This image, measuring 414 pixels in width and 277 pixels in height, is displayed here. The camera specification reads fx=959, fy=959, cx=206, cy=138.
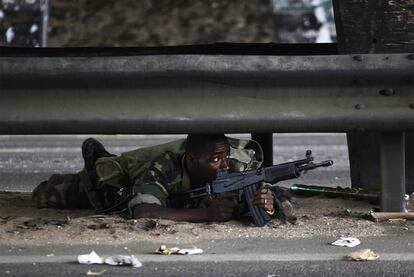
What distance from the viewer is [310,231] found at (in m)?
5.18

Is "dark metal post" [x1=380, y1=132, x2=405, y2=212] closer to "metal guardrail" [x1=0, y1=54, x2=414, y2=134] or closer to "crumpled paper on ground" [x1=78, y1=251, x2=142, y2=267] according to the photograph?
"metal guardrail" [x1=0, y1=54, x2=414, y2=134]

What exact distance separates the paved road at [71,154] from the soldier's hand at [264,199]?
2.85m

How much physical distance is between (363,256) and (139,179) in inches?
59.8

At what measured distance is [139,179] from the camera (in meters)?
5.50

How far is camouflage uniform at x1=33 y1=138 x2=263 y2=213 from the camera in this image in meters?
5.44


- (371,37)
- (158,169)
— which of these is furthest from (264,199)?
A: (371,37)

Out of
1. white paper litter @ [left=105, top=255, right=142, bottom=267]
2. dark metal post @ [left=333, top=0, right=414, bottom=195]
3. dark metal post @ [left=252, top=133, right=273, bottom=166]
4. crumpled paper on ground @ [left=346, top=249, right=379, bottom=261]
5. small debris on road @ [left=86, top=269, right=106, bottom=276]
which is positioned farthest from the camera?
dark metal post @ [left=252, top=133, right=273, bottom=166]

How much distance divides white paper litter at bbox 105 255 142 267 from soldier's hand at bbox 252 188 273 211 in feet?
3.19

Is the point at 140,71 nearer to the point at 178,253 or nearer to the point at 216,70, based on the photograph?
the point at 216,70

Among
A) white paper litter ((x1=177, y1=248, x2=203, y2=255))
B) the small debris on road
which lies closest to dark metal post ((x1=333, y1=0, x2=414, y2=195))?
white paper litter ((x1=177, y1=248, x2=203, y2=255))

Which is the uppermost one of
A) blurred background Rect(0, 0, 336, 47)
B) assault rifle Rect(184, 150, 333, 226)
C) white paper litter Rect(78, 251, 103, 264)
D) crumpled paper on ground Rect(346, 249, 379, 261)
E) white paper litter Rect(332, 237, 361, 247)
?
blurred background Rect(0, 0, 336, 47)

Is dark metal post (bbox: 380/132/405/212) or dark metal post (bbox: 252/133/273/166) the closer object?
dark metal post (bbox: 380/132/405/212)

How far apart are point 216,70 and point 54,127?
3.01 feet

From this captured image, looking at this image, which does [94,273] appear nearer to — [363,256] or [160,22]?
[363,256]
